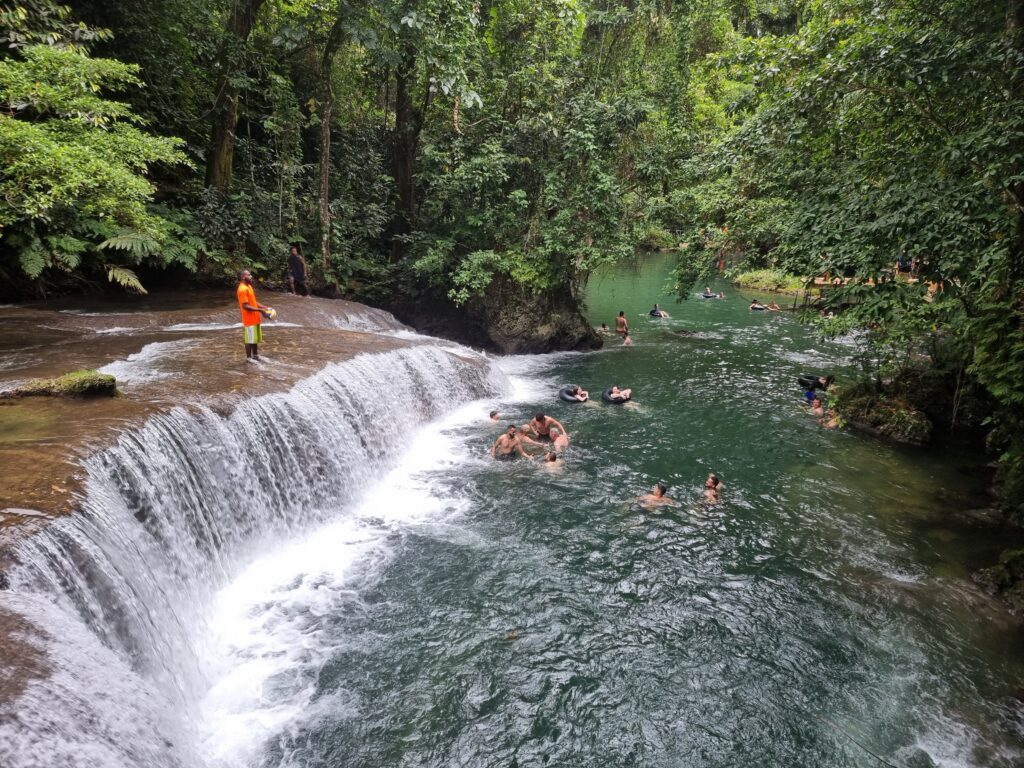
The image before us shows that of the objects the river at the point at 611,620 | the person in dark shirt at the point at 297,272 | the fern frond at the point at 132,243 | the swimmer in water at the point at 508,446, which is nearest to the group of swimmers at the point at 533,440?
the swimmer in water at the point at 508,446

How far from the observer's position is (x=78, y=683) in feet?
13.2

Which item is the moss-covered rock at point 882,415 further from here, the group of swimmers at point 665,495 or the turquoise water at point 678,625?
the group of swimmers at point 665,495

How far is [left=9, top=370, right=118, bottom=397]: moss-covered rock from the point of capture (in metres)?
7.40

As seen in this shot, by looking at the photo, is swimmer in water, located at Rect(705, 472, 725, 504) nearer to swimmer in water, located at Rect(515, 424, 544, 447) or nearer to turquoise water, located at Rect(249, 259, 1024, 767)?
turquoise water, located at Rect(249, 259, 1024, 767)

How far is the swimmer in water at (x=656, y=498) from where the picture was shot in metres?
9.74

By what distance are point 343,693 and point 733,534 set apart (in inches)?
237

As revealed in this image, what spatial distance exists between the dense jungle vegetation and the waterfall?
5.46 meters

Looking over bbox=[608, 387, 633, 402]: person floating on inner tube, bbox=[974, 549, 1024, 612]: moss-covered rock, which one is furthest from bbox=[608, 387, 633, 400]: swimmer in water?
bbox=[974, 549, 1024, 612]: moss-covered rock

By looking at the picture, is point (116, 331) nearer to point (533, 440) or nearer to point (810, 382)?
point (533, 440)

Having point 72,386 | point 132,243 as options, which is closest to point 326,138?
point 132,243

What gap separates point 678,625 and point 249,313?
7.87m

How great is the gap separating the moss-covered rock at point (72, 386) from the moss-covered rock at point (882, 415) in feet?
45.8

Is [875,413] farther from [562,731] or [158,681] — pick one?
[158,681]

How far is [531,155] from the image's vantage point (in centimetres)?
2000
